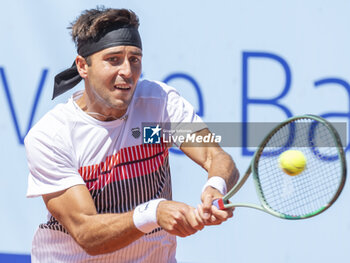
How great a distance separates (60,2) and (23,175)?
1.15 meters

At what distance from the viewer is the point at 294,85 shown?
4473 millimetres

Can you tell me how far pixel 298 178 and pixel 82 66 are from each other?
48.1 inches

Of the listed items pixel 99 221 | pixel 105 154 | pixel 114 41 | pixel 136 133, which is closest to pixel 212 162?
pixel 136 133

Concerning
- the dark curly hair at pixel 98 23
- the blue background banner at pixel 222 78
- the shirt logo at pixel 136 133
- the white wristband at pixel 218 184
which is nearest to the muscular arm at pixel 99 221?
the white wristband at pixel 218 184

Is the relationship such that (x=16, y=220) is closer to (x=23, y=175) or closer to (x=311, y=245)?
(x=23, y=175)

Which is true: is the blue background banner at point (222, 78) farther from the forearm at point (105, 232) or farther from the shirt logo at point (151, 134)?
the forearm at point (105, 232)

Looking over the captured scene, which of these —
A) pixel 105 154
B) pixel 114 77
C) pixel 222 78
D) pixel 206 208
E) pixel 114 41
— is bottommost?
pixel 206 208

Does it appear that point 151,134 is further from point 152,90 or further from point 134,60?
point 134,60

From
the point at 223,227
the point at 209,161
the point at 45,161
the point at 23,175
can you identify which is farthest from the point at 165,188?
the point at 23,175

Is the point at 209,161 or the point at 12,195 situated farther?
the point at 12,195

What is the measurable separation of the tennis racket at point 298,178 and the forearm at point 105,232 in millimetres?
370

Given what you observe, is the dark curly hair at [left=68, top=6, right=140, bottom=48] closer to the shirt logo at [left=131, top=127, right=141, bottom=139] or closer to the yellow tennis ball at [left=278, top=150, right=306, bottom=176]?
the shirt logo at [left=131, top=127, right=141, bottom=139]

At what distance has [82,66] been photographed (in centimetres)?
330

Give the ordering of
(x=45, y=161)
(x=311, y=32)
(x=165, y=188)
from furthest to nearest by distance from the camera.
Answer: (x=311, y=32), (x=165, y=188), (x=45, y=161)
